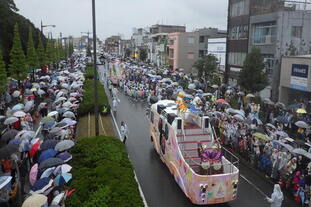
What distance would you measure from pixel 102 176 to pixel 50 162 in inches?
69.9

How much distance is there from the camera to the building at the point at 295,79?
24.0 meters

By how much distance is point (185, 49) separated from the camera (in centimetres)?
6438

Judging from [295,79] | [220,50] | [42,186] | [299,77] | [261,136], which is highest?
[220,50]

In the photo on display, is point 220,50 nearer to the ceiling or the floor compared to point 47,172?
nearer to the ceiling

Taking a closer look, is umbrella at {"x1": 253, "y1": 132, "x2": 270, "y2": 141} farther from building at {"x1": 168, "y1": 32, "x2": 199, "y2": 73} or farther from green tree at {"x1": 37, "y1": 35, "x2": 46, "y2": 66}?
building at {"x1": 168, "y1": 32, "x2": 199, "y2": 73}

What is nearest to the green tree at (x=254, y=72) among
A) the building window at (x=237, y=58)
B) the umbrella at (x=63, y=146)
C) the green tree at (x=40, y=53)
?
the building window at (x=237, y=58)

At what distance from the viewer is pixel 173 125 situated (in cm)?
1203

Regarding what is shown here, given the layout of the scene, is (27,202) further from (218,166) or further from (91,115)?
(91,115)

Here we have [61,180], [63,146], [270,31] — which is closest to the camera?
[61,180]

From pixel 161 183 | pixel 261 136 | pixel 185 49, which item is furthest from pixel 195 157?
pixel 185 49

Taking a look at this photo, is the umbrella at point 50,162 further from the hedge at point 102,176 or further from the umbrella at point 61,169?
the hedge at point 102,176

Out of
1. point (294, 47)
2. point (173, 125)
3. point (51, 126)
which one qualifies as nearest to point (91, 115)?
point (51, 126)

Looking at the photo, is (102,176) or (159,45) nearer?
(102,176)

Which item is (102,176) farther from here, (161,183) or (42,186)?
(161,183)
